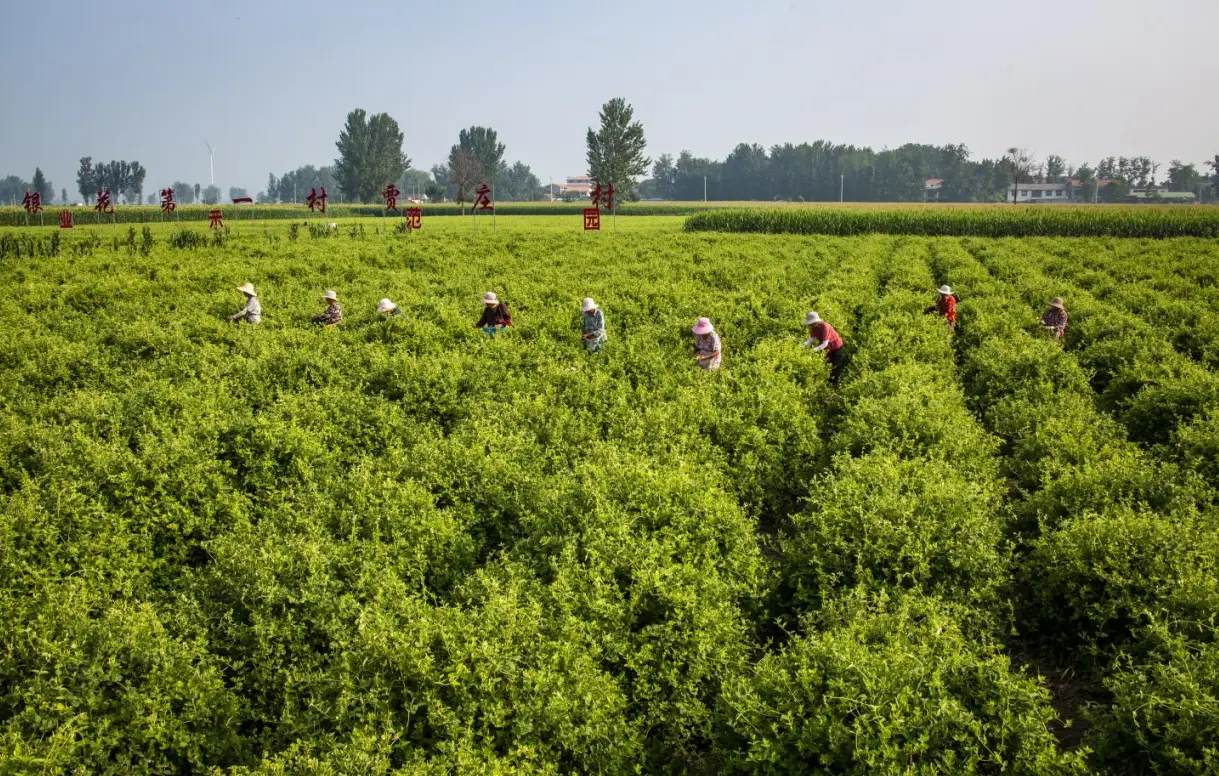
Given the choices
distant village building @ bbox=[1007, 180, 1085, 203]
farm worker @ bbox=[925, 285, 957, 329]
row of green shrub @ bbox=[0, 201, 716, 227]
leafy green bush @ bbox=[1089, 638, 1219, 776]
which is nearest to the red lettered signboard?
row of green shrub @ bbox=[0, 201, 716, 227]

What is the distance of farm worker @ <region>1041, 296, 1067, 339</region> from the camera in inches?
651

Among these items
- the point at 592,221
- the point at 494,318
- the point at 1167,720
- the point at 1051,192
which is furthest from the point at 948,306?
the point at 1051,192

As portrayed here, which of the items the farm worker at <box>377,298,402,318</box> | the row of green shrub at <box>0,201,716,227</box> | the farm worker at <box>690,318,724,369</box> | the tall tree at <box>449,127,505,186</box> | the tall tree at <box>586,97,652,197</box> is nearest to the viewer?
the farm worker at <box>690,318,724,369</box>

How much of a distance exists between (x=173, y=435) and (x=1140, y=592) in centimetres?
957

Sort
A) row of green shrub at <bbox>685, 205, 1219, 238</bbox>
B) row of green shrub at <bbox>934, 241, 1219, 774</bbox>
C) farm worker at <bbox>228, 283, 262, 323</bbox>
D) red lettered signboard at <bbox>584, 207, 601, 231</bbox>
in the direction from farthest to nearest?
row of green shrub at <bbox>685, 205, 1219, 238</bbox>, red lettered signboard at <bbox>584, 207, 601, 231</bbox>, farm worker at <bbox>228, 283, 262, 323</bbox>, row of green shrub at <bbox>934, 241, 1219, 774</bbox>

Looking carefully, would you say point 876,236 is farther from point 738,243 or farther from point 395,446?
point 395,446

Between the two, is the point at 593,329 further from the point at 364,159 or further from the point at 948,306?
the point at 364,159

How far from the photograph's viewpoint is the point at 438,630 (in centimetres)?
518

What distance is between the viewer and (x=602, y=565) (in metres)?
5.96

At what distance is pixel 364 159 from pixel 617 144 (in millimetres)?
38247

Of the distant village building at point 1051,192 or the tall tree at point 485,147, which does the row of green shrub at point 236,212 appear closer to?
the tall tree at point 485,147

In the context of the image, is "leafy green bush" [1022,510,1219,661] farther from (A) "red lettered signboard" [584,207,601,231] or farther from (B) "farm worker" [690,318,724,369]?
(A) "red lettered signboard" [584,207,601,231]

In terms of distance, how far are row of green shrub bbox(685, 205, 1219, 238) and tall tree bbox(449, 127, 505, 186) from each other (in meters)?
81.8

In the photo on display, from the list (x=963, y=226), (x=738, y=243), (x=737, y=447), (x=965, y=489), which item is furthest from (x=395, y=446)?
A: (x=963, y=226)
